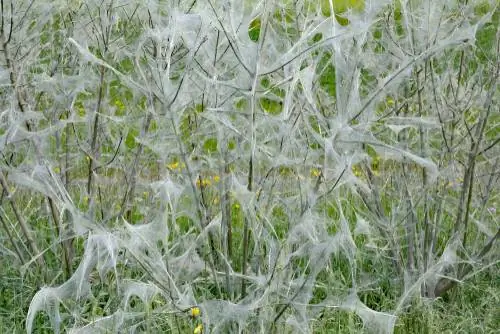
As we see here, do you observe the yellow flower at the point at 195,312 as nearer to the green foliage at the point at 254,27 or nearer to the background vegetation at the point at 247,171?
the background vegetation at the point at 247,171

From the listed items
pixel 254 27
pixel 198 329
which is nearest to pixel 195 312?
pixel 198 329

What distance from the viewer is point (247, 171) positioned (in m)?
4.33

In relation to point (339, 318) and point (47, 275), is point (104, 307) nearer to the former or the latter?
point (47, 275)

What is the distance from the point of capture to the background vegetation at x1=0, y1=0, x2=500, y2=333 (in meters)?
3.34

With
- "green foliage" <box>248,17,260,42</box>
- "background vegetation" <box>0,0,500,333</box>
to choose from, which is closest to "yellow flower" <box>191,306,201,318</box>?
"background vegetation" <box>0,0,500,333</box>

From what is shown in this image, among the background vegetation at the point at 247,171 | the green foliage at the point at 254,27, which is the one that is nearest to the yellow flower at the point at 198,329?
the background vegetation at the point at 247,171

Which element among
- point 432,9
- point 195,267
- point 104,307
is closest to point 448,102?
point 432,9

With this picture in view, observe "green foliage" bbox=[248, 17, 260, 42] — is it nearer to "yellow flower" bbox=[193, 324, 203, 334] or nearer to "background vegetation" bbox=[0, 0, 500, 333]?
"background vegetation" bbox=[0, 0, 500, 333]

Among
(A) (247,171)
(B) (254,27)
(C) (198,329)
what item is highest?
(B) (254,27)

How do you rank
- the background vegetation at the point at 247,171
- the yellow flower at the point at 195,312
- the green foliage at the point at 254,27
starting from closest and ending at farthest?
the background vegetation at the point at 247,171 → the yellow flower at the point at 195,312 → the green foliage at the point at 254,27

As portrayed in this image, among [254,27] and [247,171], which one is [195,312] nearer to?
[247,171]

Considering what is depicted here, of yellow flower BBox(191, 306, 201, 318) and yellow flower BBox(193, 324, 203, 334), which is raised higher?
yellow flower BBox(191, 306, 201, 318)

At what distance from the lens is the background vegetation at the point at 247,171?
3.34 meters

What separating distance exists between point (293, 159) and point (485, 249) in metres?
1.22
